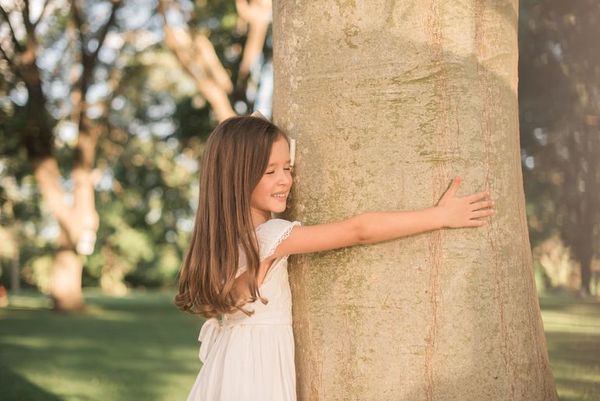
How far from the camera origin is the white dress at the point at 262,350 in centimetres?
315

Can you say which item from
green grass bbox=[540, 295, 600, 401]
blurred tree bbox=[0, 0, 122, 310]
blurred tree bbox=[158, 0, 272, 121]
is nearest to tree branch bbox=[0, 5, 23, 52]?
blurred tree bbox=[0, 0, 122, 310]

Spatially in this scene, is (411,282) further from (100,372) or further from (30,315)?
(30,315)

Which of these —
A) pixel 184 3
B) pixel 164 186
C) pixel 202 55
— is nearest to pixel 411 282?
pixel 202 55

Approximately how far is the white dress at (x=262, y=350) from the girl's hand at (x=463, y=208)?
56 cm

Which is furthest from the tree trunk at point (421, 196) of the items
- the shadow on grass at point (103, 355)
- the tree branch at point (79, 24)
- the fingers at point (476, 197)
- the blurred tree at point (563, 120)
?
the tree branch at point (79, 24)

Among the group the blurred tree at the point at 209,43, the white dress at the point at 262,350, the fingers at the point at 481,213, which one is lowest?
the white dress at the point at 262,350

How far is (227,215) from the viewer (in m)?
3.20

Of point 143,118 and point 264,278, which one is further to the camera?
point 143,118

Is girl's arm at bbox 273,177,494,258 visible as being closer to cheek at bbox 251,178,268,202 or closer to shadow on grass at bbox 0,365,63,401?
cheek at bbox 251,178,268,202

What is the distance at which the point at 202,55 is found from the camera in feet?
52.7

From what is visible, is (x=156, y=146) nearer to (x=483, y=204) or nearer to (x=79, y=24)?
(x=79, y=24)

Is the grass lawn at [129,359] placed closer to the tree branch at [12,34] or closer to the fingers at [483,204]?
the fingers at [483,204]

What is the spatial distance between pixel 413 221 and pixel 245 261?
71cm

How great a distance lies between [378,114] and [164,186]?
3362cm
